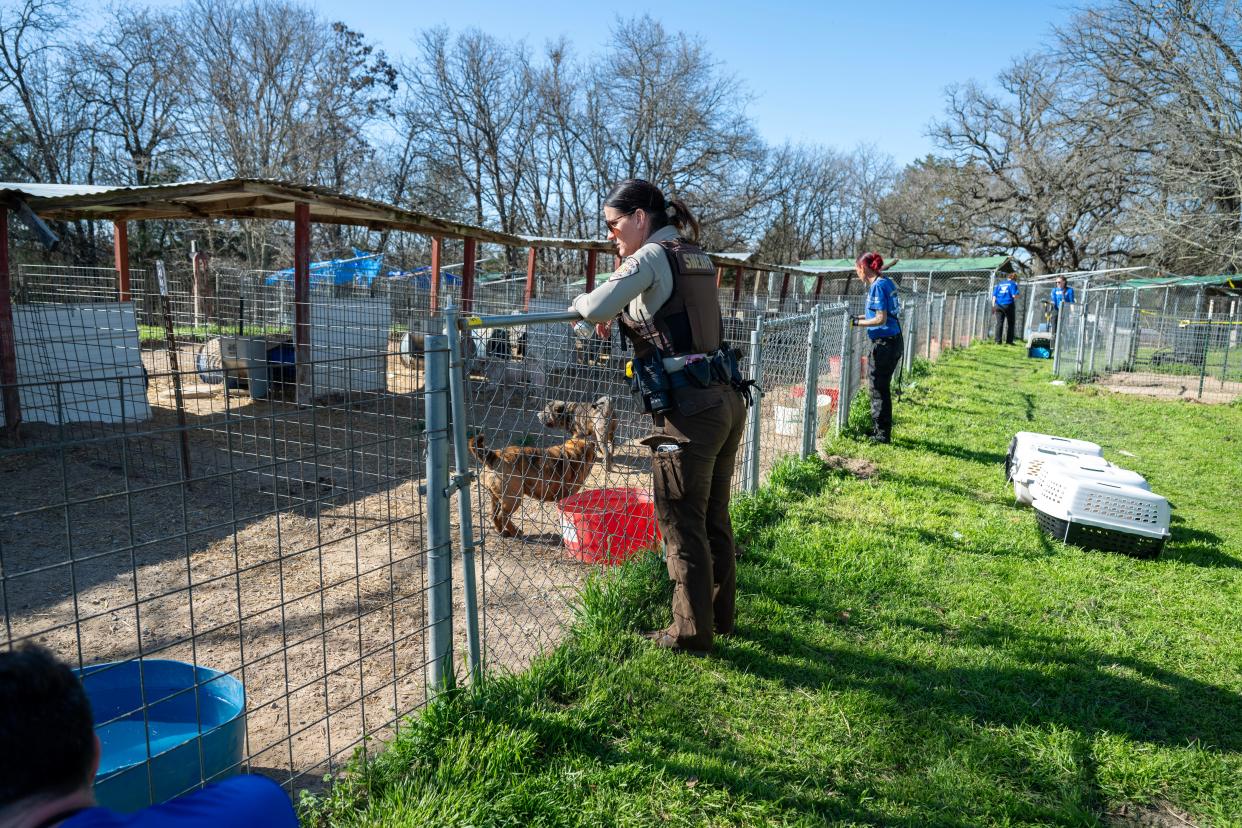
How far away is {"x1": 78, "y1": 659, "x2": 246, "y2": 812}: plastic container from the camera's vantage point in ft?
6.53

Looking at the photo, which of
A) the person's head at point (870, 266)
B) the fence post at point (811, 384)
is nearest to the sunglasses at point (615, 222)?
the fence post at point (811, 384)

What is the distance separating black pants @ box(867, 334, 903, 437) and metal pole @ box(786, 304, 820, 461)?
101cm

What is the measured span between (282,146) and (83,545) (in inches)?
941

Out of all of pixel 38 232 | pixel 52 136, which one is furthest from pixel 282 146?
pixel 38 232

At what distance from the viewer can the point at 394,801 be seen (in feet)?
7.29

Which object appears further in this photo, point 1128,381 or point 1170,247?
point 1170,247

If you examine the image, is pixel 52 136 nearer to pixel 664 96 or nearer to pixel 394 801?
pixel 664 96

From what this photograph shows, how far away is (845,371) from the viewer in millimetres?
7695

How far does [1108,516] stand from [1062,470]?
48 cm

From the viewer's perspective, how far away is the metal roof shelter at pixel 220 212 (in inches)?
285

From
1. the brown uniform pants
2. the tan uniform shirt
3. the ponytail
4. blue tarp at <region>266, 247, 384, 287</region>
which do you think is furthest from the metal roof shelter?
blue tarp at <region>266, 247, 384, 287</region>

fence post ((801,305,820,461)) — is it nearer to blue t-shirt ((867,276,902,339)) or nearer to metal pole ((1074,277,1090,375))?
blue t-shirt ((867,276,902,339))

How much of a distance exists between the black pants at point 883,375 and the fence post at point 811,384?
1.01 meters

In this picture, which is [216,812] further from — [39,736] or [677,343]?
[677,343]
